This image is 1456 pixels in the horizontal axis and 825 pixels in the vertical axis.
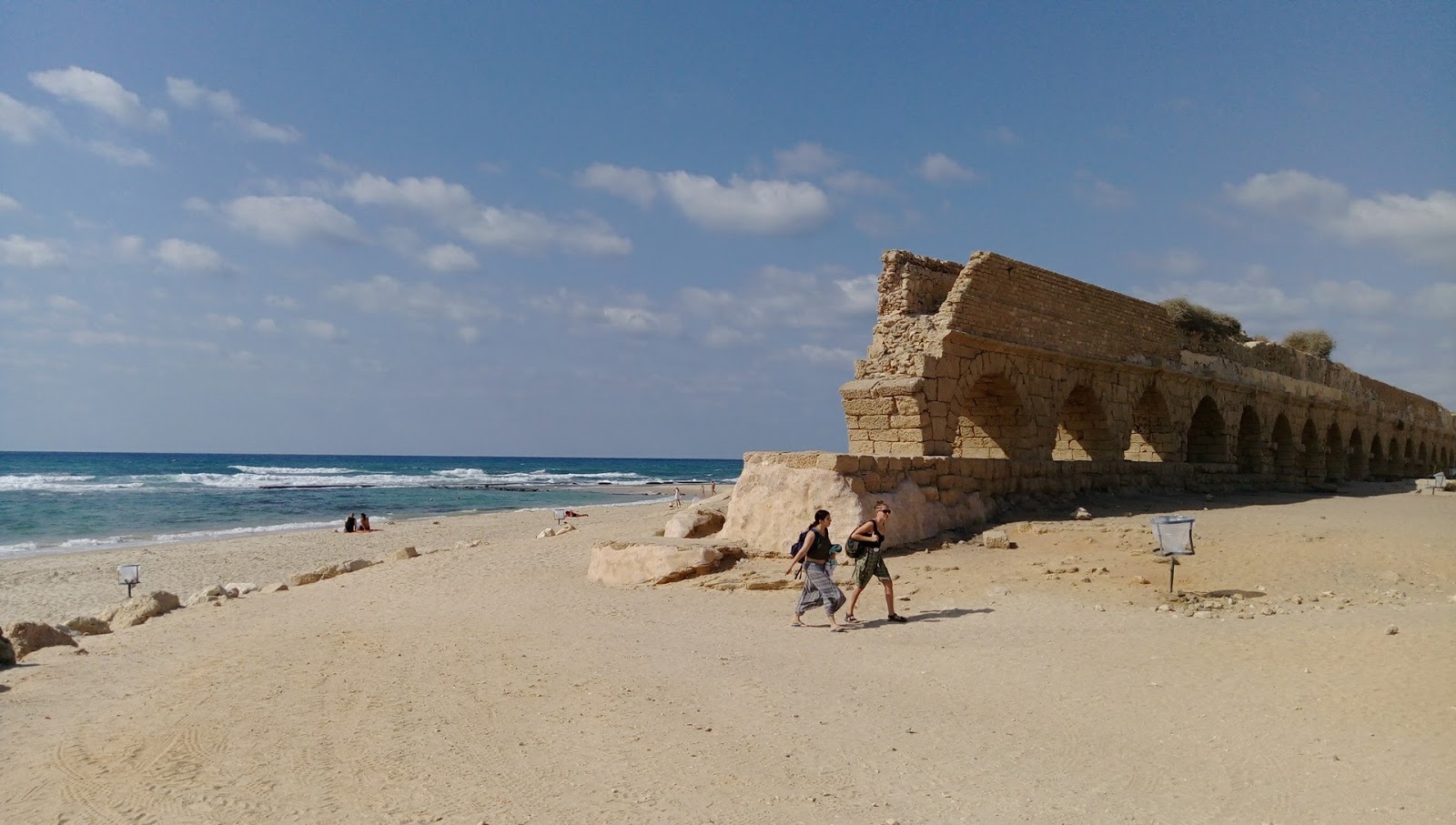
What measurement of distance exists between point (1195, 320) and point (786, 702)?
18.0 meters

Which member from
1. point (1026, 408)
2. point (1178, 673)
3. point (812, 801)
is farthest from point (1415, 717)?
point (1026, 408)

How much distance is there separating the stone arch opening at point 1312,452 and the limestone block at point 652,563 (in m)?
23.6

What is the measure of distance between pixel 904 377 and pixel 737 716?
8583mm

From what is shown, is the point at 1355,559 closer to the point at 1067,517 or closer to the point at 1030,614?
the point at 1067,517

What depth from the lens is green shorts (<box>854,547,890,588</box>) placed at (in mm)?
8406

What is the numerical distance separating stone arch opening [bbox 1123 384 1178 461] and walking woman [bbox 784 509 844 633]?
43.2 ft

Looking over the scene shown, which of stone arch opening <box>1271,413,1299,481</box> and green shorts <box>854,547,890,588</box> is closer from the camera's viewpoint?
green shorts <box>854,547,890,588</box>

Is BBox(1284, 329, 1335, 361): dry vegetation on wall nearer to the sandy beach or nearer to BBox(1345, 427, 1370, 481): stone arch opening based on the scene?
BBox(1345, 427, 1370, 481): stone arch opening

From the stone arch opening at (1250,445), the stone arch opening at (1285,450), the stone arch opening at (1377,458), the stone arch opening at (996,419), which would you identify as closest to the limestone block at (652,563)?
the stone arch opening at (996,419)

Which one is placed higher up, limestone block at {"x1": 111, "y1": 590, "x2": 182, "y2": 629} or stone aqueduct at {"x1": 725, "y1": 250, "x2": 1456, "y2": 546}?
stone aqueduct at {"x1": 725, "y1": 250, "x2": 1456, "y2": 546}

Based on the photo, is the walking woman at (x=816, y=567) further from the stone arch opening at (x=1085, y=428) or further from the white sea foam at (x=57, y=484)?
the white sea foam at (x=57, y=484)

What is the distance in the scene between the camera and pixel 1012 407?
15508 millimetres

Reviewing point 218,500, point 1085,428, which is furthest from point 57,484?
A: point 1085,428

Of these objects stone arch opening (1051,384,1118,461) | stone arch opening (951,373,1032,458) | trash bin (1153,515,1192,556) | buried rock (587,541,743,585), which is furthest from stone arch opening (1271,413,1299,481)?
buried rock (587,541,743,585)
